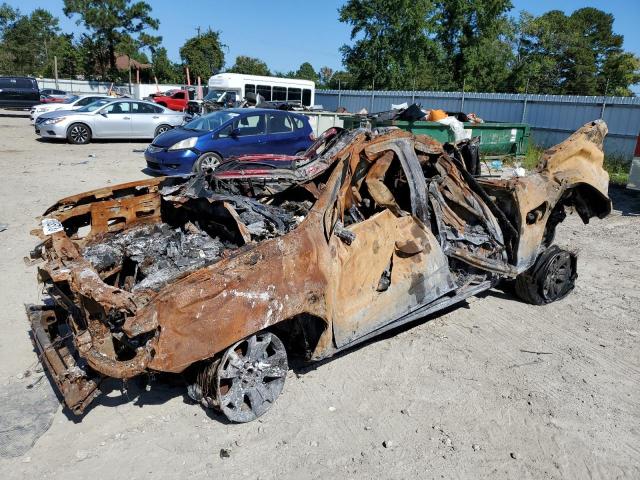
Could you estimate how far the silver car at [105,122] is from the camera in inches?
640

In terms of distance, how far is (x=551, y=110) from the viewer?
16.8 meters

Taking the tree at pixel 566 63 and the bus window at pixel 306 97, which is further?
the tree at pixel 566 63

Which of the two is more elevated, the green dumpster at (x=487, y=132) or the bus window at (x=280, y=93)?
the bus window at (x=280, y=93)

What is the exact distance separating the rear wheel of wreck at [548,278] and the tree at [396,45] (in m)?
34.6

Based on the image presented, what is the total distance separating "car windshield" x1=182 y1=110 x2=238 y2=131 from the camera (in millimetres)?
11739

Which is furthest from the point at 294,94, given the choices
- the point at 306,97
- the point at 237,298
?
the point at 237,298

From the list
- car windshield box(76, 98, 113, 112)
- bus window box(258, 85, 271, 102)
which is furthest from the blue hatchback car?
bus window box(258, 85, 271, 102)

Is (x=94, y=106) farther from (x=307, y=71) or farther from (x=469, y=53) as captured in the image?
(x=307, y=71)

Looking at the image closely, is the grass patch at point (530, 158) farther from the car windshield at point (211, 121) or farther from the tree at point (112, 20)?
the tree at point (112, 20)

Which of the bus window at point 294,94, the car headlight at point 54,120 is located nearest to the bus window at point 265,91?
the bus window at point 294,94

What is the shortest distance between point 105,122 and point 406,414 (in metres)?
16.0

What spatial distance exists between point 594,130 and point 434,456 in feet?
14.3

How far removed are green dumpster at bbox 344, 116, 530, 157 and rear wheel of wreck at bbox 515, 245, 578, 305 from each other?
7288mm

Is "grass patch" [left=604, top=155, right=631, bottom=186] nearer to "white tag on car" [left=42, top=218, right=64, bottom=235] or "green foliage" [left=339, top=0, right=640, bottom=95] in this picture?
"white tag on car" [left=42, top=218, right=64, bottom=235]
